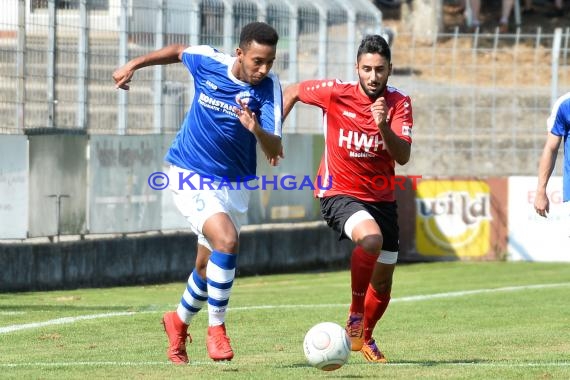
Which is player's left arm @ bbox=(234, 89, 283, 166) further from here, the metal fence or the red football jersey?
the metal fence

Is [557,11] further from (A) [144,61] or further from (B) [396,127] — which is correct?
(A) [144,61]

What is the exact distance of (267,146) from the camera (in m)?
8.62

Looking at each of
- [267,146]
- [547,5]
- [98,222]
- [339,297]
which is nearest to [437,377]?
[267,146]

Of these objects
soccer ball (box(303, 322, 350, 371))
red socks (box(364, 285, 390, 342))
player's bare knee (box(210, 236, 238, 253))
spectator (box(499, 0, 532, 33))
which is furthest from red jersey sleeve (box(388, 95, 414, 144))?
spectator (box(499, 0, 532, 33))

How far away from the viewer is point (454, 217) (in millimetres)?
21922

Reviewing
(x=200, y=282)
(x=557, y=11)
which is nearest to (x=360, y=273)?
(x=200, y=282)

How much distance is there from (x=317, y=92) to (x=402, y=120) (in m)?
0.86

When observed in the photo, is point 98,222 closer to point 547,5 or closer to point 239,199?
point 239,199

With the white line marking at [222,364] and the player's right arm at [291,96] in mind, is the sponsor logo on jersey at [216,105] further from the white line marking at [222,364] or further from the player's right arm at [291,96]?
the white line marking at [222,364]

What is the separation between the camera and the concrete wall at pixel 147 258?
16.6 metres

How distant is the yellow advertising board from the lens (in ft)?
71.9

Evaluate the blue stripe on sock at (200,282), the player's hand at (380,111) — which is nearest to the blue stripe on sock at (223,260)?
the blue stripe on sock at (200,282)

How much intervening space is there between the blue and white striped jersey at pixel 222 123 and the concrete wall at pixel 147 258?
24.6ft

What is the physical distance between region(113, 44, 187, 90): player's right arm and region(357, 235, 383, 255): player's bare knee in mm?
1819
